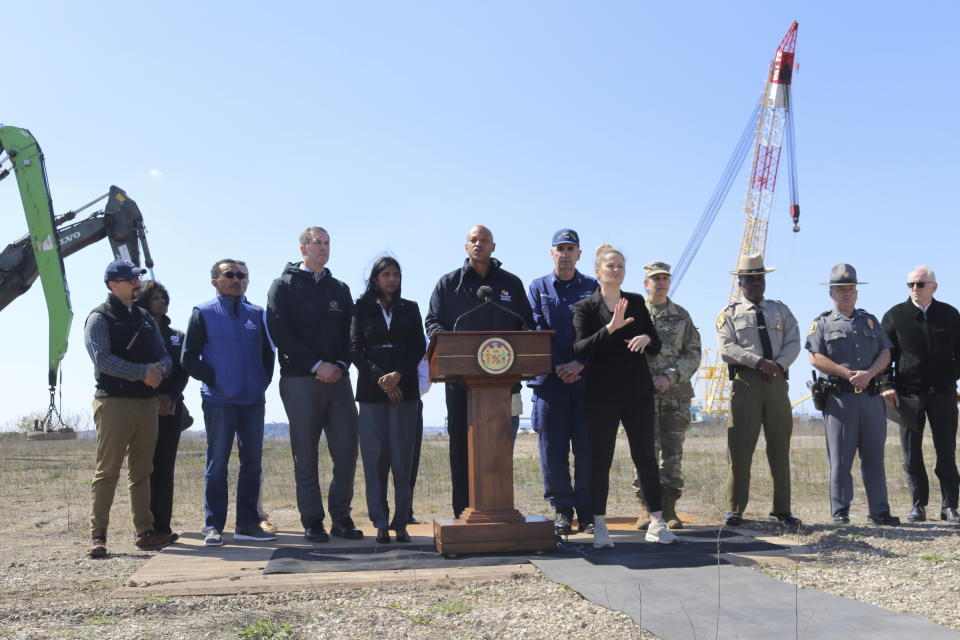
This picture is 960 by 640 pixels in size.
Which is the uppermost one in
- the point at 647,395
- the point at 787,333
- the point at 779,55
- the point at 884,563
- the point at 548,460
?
the point at 779,55

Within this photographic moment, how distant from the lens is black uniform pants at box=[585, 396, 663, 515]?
15.9ft

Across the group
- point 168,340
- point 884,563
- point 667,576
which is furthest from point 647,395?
point 168,340

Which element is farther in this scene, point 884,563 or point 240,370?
point 240,370

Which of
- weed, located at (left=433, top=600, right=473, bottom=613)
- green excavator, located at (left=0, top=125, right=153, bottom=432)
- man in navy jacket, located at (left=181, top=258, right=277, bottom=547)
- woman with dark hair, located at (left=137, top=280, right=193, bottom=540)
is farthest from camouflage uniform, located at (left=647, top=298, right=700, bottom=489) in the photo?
Answer: green excavator, located at (left=0, top=125, right=153, bottom=432)

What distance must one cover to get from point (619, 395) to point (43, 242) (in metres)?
13.6

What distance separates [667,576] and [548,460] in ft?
4.73

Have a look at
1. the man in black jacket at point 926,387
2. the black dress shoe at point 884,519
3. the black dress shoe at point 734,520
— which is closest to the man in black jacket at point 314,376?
the black dress shoe at point 734,520

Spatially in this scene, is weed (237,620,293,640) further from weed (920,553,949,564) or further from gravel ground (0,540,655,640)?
weed (920,553,949,564)

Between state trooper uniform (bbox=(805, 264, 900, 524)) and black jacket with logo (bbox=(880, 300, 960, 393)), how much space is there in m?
0.26

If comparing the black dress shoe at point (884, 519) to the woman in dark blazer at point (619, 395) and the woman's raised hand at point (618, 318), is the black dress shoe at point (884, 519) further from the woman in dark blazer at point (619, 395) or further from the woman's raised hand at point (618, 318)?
the woman's raised hand at point (618, 318)

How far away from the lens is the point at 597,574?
3973mm

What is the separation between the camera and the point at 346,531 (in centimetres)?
539

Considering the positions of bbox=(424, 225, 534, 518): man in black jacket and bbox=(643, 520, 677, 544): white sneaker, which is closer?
bbox=(643, 520, 677, 544): white sneaker

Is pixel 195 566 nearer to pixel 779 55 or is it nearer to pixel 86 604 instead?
pixel 86 604
